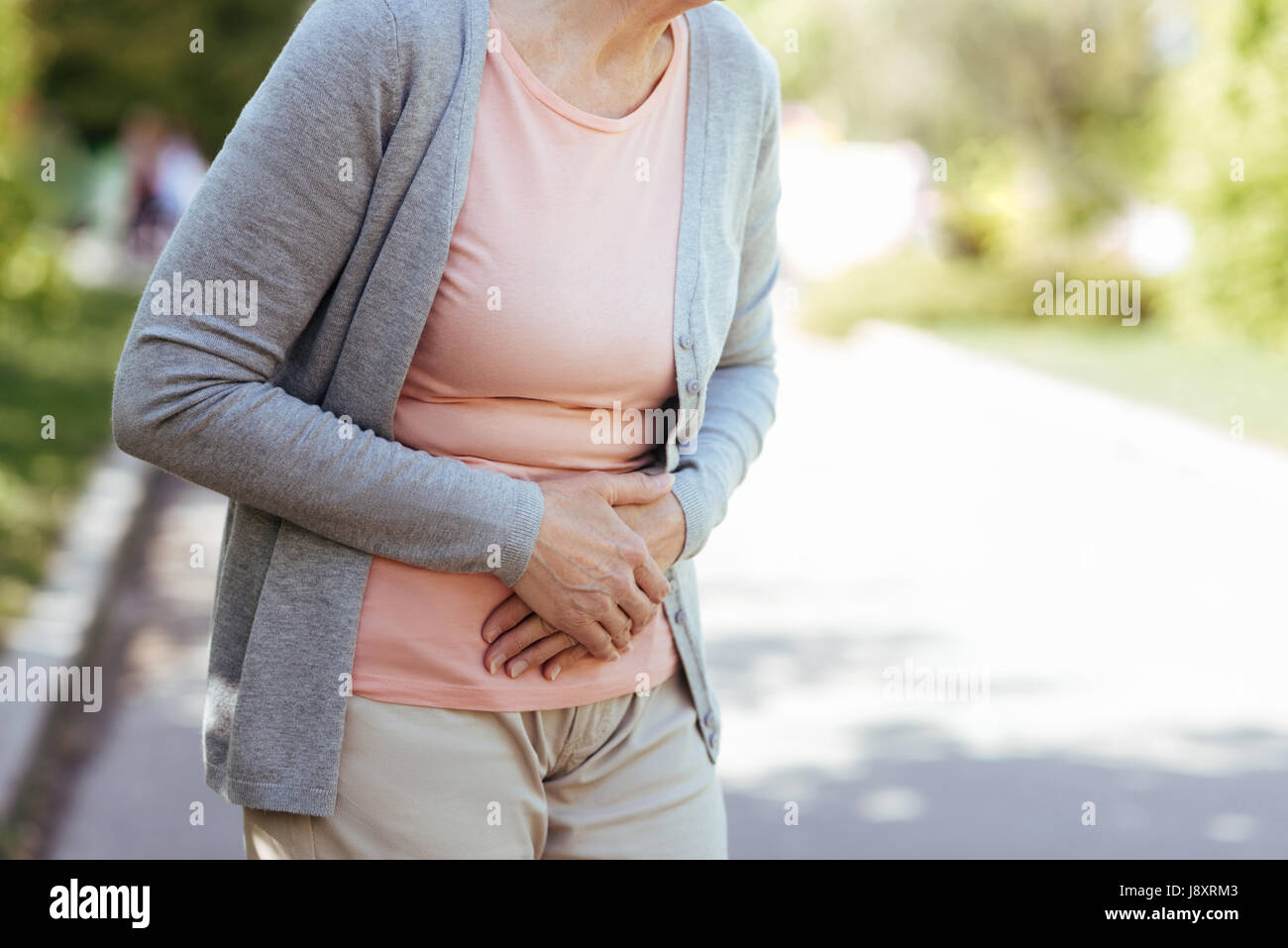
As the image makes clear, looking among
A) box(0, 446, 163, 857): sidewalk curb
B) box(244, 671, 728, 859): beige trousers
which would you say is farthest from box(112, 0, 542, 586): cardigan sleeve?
box(0, 446, 163, 857): sidewalk curb

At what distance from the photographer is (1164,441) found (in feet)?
37.9

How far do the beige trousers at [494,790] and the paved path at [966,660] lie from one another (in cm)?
262

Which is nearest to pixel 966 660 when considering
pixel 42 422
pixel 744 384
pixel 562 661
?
pixel 744 384

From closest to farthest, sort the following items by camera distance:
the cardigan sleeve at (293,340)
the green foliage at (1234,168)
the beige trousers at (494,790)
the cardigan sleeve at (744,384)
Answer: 1. the cardigan sleeve at (293,340)
2. the beige trousers at (494,790)
3. the cardigan sleeve at (744,384)
4. the green foliage at (1234,168)

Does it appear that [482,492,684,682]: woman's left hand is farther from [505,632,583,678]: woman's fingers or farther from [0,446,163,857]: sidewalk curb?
[0,446,163,857]: sidewalk curb

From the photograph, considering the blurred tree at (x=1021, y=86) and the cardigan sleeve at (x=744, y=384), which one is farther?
the blurred tree at (x=1021, y=86)

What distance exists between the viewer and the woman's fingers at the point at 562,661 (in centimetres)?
198

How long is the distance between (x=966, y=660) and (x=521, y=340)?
5.02 metres

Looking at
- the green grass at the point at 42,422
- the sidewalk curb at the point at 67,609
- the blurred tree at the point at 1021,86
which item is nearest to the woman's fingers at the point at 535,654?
the sidewalk curb at the point at 67,609

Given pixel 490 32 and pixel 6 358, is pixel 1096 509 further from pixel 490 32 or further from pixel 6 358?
pixel 6 358

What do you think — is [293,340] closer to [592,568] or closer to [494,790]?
[592,568]

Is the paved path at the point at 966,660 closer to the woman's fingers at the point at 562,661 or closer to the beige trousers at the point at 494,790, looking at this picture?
the beige trousers at the point at 494,790

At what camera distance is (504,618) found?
1963mm
